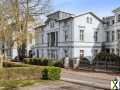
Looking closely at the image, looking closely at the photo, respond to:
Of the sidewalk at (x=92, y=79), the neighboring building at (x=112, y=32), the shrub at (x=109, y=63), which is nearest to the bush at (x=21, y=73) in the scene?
the sidewalk at (x=92, y=79)

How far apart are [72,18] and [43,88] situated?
2958cm

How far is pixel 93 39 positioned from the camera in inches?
1891

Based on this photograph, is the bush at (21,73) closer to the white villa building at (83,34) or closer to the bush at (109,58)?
the bush at (109,58)

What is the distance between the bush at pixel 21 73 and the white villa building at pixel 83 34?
2175 cm

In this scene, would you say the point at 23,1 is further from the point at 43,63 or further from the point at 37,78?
the point at 37,78

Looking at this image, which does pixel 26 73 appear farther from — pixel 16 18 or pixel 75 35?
pixel 75 35

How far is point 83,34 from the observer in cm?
4691

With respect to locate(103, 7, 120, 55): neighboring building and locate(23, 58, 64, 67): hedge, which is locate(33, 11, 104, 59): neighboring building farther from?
locate(23, 58, 64, 67): hedge

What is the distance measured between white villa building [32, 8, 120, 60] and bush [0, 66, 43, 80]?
71.4 ft

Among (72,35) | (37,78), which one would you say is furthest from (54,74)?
(72,35)

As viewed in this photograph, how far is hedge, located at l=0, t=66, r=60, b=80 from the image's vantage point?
20.3m

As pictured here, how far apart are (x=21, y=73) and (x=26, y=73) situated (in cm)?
45

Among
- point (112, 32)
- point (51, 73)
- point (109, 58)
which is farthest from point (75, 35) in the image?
point (51, 73)

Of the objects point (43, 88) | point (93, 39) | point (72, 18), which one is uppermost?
point (72, 18)
